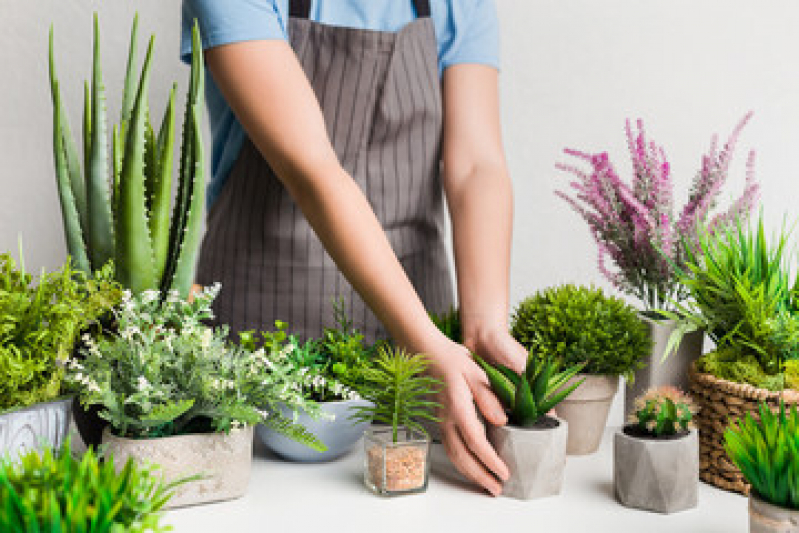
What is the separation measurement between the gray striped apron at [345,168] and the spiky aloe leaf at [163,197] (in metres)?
0.49

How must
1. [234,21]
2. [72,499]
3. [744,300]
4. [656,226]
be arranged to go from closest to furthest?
[72,499]
[744,300]
[656,226]
[234,21]

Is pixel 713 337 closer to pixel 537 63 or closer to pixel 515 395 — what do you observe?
pixel 515 395

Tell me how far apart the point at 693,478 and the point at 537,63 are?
5.17 feet

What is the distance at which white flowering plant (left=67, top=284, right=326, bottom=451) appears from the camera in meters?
0.83

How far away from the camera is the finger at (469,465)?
0.91 m

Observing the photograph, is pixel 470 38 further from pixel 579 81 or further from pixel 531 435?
pixel 531 435

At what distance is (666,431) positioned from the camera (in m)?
0.89

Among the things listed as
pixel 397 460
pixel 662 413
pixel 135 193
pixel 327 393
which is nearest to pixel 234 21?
pixel 135 193

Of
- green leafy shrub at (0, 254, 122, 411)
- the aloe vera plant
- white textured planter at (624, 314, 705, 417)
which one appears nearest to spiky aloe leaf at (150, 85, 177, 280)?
the aloe vera plant

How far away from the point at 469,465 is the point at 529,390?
110 millimetres

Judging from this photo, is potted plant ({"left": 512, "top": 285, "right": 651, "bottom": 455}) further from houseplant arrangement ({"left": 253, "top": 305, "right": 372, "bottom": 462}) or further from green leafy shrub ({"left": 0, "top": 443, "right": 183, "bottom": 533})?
green leafy shrub ({"left": 0, "top": 443, "right": 183, "bottom": 533})

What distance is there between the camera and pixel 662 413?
2.88 feet

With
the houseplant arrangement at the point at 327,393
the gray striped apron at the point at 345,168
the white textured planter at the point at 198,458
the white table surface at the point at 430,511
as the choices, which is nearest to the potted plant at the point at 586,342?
the white table surface at the point at 430,511

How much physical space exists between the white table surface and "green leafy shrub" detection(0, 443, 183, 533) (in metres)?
0.30
